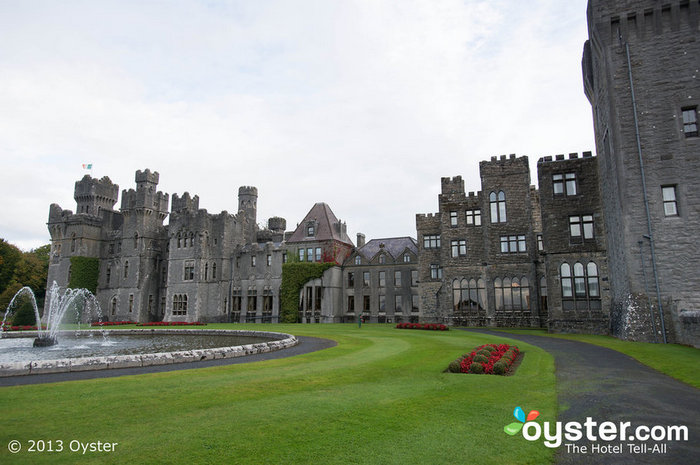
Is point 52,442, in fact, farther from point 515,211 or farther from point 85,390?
point 515,211

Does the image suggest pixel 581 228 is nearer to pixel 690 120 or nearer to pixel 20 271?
pixel 690 120

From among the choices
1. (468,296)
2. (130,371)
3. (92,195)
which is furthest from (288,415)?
(92,195)

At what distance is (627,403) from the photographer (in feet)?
30.1

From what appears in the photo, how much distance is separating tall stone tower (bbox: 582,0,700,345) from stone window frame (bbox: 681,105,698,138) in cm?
5

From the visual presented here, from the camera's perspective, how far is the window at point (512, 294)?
3647 centimetres

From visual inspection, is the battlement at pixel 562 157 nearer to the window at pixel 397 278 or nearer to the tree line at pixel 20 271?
the window at pixel 397 278

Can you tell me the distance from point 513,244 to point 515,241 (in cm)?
32

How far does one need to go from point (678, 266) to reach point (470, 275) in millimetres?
17910

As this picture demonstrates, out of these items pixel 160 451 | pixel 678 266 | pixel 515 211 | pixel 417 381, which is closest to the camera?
pixel 160 451

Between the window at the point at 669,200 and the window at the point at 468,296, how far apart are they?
1709 centimetres

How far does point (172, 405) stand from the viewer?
9.02 metres

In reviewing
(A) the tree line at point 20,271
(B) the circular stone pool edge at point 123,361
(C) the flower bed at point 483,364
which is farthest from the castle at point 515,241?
(B) the circular stone pool edge at point 123,361

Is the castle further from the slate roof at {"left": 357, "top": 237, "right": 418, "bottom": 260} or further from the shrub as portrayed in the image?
the shrub

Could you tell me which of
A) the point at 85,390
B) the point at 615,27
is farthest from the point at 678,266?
the point at 85,390
